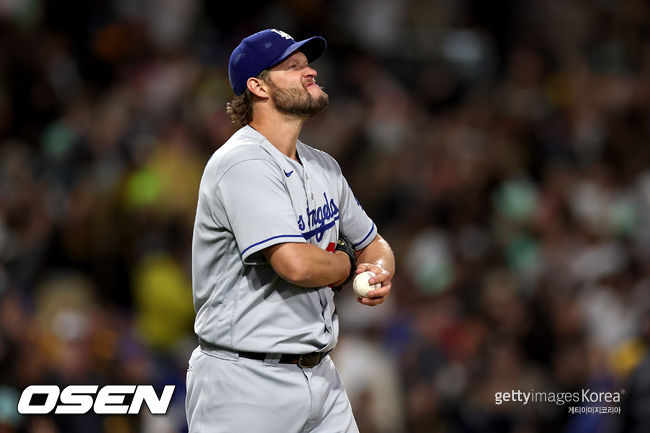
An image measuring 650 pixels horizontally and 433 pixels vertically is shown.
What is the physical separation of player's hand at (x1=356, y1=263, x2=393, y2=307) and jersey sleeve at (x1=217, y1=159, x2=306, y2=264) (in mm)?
366

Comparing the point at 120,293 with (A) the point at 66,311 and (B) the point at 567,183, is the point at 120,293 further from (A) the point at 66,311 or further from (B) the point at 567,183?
(B) the point at 567,183

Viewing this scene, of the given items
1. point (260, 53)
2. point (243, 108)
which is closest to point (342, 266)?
point (243, 108)

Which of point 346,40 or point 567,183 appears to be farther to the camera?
point 346,40

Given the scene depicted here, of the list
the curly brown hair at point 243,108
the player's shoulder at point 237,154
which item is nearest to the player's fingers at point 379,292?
the player's shoulder at point 237,154

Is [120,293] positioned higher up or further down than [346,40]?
further down

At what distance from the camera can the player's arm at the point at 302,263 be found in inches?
140

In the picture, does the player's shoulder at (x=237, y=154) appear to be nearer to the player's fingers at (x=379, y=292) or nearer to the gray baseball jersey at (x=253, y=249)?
the gray baseball jersey at (x=253, y=249)

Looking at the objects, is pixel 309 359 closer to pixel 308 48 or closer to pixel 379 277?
pixel 379 277

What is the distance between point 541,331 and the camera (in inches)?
314

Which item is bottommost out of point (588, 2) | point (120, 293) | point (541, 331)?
point (541, 331)

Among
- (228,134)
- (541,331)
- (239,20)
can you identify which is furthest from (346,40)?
(541,331)

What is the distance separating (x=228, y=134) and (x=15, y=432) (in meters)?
4.04

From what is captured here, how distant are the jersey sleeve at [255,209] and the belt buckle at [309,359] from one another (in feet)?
1.37

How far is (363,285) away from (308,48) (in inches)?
38.5
